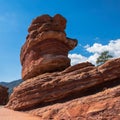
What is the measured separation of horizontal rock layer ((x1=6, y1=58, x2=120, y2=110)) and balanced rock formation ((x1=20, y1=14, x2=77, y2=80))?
2271mm

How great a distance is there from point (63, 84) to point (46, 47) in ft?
19.8

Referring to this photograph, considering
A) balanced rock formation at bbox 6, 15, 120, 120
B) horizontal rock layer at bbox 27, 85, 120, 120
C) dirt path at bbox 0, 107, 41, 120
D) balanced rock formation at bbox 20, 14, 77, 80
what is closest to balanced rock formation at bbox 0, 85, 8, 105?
balanced rock formation at bbox 6, 15, 120, 120

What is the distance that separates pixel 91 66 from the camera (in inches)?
744

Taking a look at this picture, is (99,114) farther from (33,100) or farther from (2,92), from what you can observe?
(2,92)

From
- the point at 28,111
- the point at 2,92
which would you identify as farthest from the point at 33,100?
the point at 2,92

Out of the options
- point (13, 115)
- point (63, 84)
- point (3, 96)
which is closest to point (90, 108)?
point (63, 84)

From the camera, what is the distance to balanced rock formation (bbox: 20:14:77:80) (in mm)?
22984

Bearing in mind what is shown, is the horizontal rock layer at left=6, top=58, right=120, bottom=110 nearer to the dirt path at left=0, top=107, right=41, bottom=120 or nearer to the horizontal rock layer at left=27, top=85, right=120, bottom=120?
the dirt path at left=0, top=107, right=41, bottom=120

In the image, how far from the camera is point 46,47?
23719 millimetres

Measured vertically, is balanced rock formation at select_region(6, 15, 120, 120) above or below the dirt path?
above

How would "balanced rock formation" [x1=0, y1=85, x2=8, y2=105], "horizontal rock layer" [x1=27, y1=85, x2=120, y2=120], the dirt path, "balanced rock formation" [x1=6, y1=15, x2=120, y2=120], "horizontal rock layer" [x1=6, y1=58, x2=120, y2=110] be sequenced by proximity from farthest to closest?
"balanced rock formation" [x1=0, y1=85, x2=8, y2=105] → the dirt path → "horizontal rock layer" [x1=6, y1=58, x2=120, y2=110] → "balanced rock formation" [x1=6, y1=15, x2=120, y2=120] → "horizontal rock layer" [x1=27, y1=85, x2=120, y2=120]

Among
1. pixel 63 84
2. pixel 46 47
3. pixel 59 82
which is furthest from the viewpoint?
pixel 46 47

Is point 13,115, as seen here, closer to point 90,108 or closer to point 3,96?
point 90,108

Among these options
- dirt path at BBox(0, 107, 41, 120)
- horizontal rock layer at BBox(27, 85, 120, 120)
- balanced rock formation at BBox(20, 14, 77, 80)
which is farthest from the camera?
balanced rock formation at BBox(20, 14, 77, 80)
